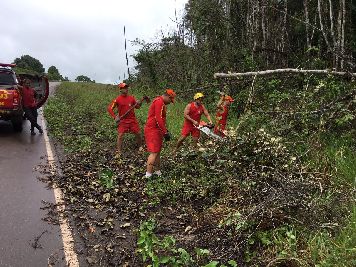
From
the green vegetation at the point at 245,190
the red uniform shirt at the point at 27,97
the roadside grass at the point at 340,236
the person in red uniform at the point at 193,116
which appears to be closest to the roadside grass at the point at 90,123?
the green vegetation at the point at 245,190

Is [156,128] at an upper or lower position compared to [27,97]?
lower

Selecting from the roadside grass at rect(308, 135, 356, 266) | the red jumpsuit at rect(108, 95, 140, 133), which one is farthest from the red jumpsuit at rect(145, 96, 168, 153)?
the roadside grass at rect(308, 135, 356, 266)

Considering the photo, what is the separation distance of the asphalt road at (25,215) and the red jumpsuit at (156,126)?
198cm

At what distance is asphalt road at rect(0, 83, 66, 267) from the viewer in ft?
16.5

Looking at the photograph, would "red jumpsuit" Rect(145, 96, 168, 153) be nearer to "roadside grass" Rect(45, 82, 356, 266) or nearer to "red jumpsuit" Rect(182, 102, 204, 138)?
"roadside grass" Rect(45, 82, 356, 266)

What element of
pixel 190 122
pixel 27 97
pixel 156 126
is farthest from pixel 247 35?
pixel 156 126

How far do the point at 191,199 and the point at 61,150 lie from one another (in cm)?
497

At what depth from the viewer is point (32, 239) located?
18.0 feet

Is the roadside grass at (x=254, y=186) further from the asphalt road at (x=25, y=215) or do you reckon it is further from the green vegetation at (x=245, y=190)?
the asphalt road at (x=25, y=215)

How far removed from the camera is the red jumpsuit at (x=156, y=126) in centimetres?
803

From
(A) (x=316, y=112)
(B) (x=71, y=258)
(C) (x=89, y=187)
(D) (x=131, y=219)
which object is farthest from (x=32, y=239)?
(A) (x=316, y=112)

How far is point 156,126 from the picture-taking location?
821 centimetres

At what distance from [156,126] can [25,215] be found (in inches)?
116

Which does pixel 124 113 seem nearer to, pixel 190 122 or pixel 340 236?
pixel 190 122
